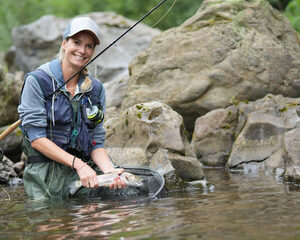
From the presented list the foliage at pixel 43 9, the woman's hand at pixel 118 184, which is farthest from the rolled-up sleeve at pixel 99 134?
the foliage at pixel 43 9

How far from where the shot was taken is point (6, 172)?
275 inches

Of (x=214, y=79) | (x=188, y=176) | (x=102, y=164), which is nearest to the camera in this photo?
(x=102, y=164)

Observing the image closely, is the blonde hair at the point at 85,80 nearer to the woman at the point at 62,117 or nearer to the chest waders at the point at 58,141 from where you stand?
the woman at the point at 62,117

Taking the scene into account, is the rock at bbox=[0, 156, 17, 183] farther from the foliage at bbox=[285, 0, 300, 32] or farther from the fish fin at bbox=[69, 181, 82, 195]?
the foliage at bbox=[285, 0, 300, 32]

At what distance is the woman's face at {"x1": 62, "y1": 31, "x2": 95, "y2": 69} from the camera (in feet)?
15.5

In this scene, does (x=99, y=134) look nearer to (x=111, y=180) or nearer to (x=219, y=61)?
(x=111, y=180)

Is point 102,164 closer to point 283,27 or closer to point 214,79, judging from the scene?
point 214,79

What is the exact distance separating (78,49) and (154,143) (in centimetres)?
167

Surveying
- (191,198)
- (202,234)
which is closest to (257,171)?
(191,198)

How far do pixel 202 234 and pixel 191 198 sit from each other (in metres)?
1.56

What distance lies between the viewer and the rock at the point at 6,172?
6.86 m

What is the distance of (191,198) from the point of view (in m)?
4.45

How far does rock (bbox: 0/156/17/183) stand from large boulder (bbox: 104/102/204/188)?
5.85 ft

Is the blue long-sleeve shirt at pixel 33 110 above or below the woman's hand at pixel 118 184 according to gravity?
above
